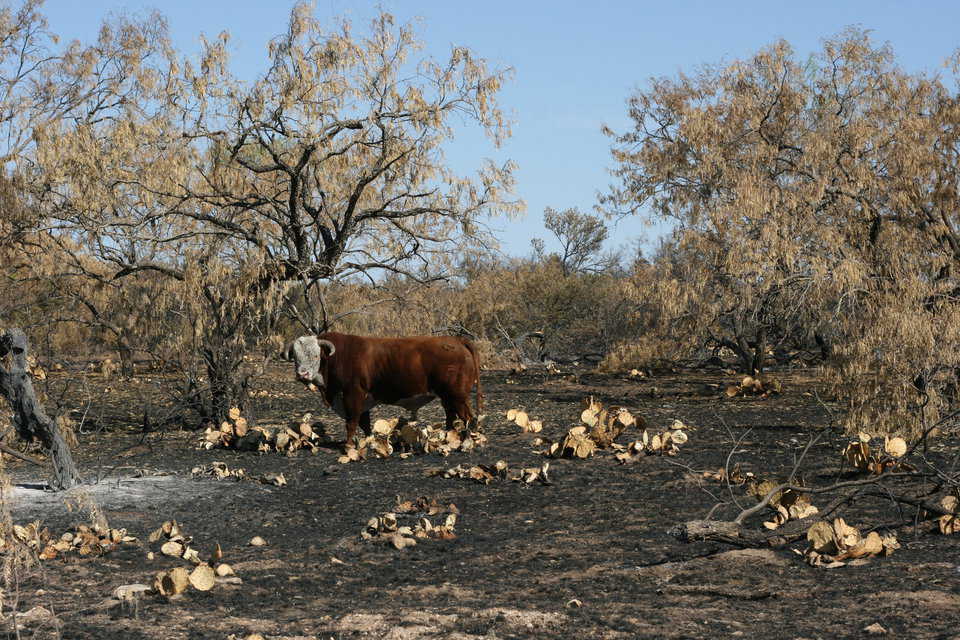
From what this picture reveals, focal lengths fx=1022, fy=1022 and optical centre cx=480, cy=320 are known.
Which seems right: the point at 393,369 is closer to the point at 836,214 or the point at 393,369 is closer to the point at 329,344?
the point at 329,344

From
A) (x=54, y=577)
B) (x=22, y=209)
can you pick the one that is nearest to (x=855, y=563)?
(x=54, y=577)

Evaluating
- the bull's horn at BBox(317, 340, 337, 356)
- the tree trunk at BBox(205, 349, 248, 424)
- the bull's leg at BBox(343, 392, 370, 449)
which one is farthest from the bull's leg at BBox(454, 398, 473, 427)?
the tree trunk at BBox(205, 349, 248, 424)

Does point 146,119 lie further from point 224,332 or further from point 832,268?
point 832,268

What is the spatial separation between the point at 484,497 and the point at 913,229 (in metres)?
9.59

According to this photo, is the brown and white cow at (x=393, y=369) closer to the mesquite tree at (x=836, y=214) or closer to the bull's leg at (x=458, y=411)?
the bull's leg at (x=458, y=411)

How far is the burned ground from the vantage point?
545 cm

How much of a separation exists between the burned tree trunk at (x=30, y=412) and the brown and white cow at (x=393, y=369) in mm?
3253

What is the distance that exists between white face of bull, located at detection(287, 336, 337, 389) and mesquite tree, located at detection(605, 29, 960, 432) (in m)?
6.31

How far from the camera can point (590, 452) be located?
34.9 ft

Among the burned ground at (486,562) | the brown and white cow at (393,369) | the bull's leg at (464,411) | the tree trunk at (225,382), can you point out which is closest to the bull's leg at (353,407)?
the brown and white cow at (393,369)

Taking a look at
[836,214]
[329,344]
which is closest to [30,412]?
[329,344]

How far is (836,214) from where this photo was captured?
52.4 feet

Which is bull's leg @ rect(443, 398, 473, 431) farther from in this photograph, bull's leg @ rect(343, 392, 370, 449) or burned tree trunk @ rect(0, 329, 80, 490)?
burned tree trunk @ rect(0, 329, 80, 490)

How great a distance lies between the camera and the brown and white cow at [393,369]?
11984 millimetres
